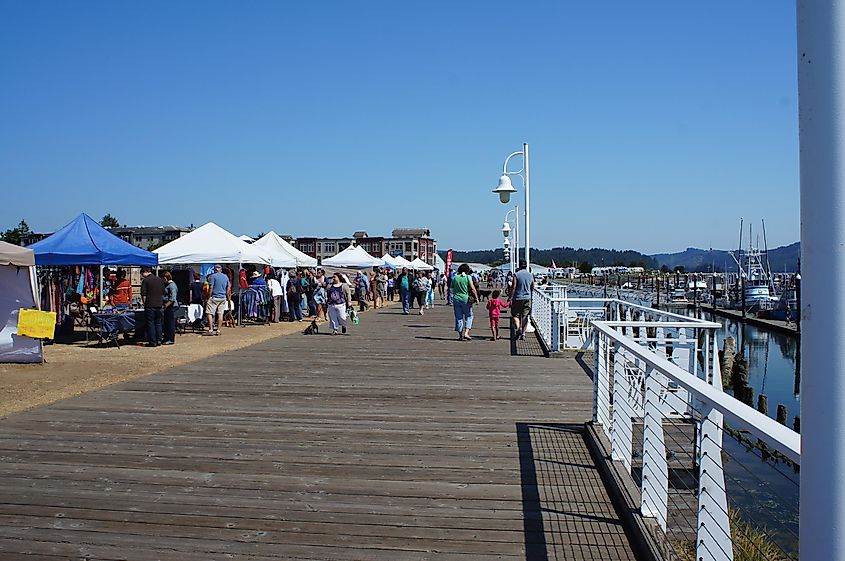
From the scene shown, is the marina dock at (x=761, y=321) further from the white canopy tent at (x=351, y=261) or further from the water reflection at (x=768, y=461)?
the white canopy tent at (x=351, y=261)

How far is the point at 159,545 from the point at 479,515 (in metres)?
2.01

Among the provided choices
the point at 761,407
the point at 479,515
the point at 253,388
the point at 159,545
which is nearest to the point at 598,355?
the point at 479,515

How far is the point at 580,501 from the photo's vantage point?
5.07 m

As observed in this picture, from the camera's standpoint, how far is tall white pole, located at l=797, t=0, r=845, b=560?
1739 mm

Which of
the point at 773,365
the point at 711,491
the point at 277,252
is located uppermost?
the point at 277,252

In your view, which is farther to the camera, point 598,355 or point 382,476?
point 598,355

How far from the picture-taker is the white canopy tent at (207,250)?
61.8 feet

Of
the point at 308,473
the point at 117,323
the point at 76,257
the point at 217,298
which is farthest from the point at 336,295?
the point at 308,473

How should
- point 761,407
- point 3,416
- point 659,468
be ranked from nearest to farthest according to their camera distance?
point 659,468 → point 3,416 → point 761,407

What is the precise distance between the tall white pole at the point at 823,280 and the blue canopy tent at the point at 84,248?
16.3 m

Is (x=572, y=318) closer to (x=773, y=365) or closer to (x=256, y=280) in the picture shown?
(x=256, y=280)

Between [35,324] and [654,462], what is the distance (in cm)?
1146

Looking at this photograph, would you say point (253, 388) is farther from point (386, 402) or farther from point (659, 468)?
point (659, 468)

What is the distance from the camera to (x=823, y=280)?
1.79 metres
